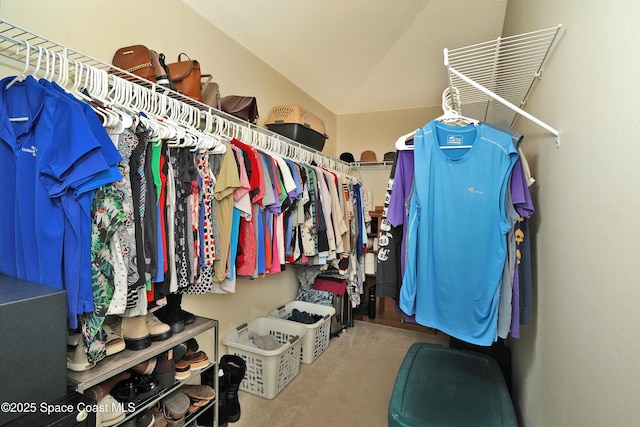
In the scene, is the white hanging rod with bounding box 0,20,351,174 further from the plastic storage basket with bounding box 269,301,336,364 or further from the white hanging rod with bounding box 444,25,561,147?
the plastic storage basket with bounding box 269,301,336,364

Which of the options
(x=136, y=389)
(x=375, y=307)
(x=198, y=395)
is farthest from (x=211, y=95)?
(x=375, y=307)

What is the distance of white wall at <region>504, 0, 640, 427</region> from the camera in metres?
0.59

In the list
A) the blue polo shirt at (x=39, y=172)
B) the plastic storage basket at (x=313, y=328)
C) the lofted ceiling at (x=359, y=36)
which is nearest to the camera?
the blue polo shirt at (x=39, y=172)

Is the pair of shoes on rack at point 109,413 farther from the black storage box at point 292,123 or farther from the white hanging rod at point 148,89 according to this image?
the black storage box at point 292,123

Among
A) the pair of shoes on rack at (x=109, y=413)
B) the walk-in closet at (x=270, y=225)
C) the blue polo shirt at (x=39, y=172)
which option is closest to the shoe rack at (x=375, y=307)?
the walk-in closet at (x=270, y=225)

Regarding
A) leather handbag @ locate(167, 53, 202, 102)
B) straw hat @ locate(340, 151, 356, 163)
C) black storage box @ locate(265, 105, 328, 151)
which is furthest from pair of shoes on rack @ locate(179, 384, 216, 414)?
straw hat @ locate(340, 151, 356, 163)

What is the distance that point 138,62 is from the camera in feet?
4.86

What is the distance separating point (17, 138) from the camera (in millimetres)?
1005

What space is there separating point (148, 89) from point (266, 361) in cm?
171

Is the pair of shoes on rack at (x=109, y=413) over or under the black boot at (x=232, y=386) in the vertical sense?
over

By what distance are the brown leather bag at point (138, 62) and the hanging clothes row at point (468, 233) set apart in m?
1.30

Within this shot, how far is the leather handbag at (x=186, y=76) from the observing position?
1630mm

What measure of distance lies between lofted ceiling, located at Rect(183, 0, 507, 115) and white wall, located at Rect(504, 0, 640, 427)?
4.85 feet

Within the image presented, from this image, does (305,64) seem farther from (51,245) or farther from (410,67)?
(51,245)
